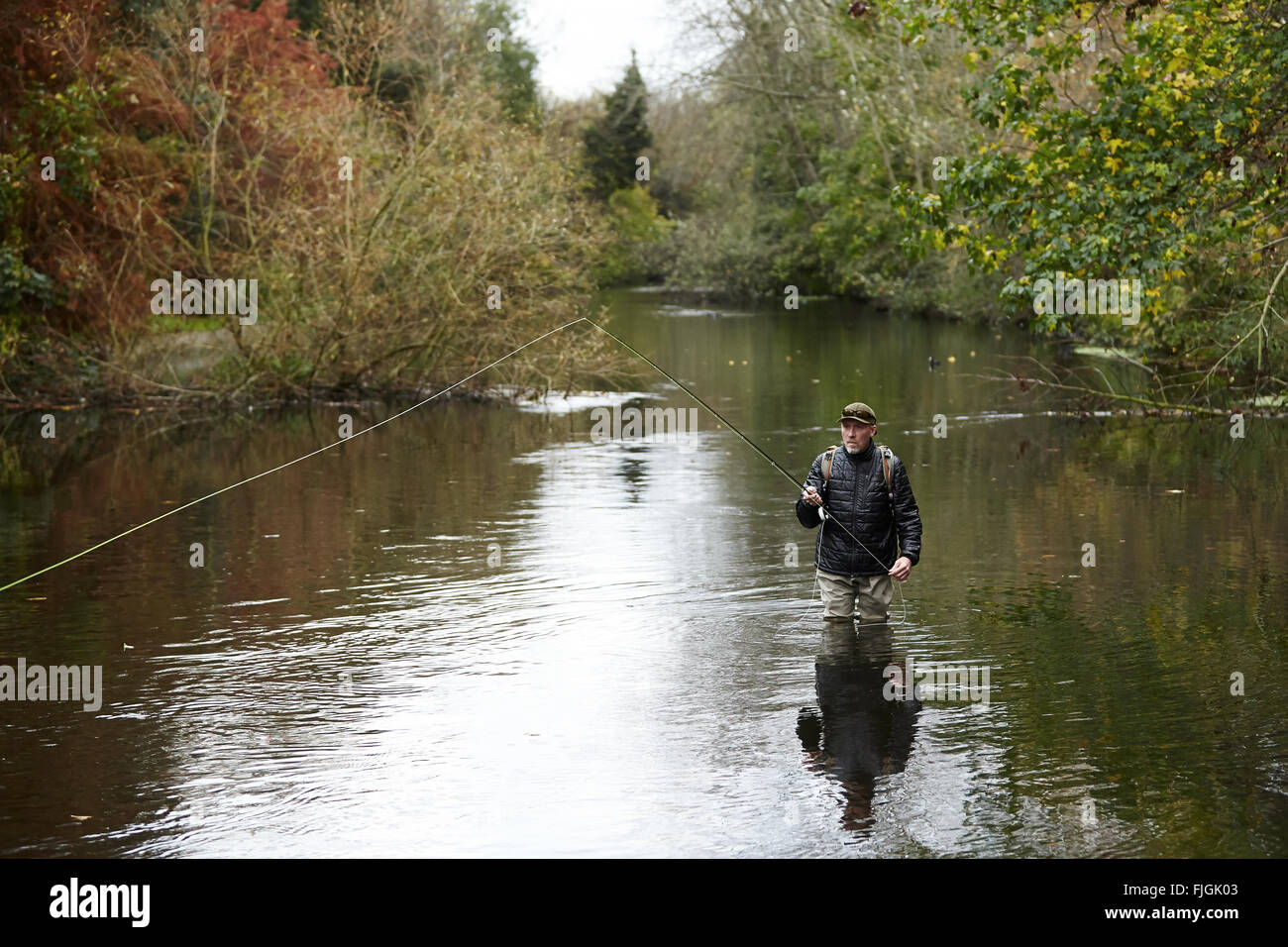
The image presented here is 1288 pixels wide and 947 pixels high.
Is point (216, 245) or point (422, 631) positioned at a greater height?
point (216, 245)

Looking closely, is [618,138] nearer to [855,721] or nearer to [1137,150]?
[1137,150]

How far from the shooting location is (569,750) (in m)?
7.62

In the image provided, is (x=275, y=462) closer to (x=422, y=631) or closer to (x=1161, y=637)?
(x=422, y=631)

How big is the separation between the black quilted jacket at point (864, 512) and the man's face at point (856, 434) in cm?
5

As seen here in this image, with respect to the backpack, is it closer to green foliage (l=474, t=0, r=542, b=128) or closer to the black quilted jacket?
the black quilted jacket

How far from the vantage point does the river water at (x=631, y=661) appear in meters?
6.60

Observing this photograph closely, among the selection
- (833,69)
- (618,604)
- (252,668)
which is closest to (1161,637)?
(618,604)

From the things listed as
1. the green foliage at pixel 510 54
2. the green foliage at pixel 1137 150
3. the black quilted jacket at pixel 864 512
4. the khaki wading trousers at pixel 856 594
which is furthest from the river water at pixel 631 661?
the green foliage at pixel 510 54

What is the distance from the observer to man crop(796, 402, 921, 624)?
9.23 metres

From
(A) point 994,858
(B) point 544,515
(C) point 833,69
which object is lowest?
(A) point 994,858

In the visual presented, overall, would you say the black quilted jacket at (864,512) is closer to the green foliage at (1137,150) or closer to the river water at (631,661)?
the river water at (631,661)

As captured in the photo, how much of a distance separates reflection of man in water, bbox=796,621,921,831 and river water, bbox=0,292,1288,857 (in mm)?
31

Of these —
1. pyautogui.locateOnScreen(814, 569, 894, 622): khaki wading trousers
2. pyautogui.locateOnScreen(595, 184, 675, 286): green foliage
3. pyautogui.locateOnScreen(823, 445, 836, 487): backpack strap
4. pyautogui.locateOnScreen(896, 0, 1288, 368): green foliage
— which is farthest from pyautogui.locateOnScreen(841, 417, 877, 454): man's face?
pyautogui.locateOnScreen(595, 184, 675, 286): green foliage

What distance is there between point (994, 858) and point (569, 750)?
7.48ft
